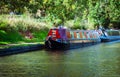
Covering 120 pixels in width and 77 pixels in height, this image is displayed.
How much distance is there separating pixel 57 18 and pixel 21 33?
13.5m

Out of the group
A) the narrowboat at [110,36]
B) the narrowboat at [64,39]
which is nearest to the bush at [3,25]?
the narrowboat at [64,39]

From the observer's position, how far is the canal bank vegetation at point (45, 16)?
38344 mm

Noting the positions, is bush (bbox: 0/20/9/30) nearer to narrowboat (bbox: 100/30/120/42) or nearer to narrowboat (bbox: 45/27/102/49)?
narrowboat (bbox: 45/27/102/49)

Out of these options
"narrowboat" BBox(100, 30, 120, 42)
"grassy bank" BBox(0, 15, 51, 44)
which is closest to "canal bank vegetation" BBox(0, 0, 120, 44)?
"grassy bank" BBox(0, 15, 51, 44)

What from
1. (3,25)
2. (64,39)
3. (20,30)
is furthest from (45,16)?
(64,39)

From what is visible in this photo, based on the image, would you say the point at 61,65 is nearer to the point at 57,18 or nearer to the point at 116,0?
the point at 57,18

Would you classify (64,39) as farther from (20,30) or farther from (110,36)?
(110,36)

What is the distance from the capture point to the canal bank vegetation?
38344 mm

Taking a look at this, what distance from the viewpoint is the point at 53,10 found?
52938 millimetres

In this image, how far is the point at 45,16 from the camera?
58531mm

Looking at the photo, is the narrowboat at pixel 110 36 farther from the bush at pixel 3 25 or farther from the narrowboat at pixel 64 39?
the bush at pixel 3 25

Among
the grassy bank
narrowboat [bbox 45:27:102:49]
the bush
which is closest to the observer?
narrowboat [bbox 45:27:102:49]

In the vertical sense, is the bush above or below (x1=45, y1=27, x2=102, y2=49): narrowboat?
above

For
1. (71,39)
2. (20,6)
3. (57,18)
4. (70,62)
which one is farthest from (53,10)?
(70,62)
